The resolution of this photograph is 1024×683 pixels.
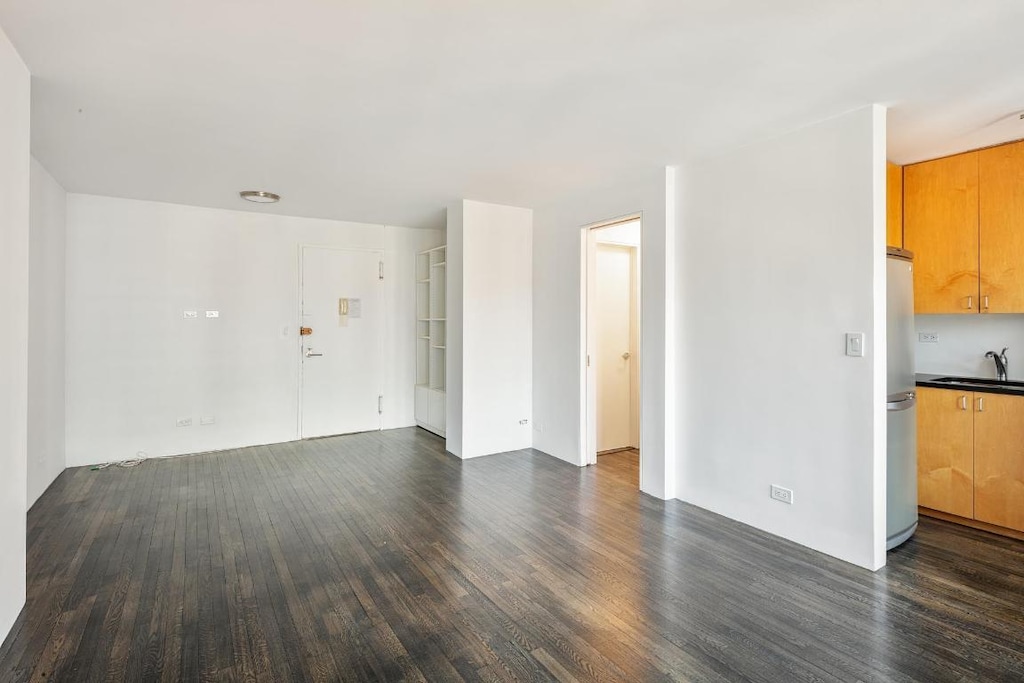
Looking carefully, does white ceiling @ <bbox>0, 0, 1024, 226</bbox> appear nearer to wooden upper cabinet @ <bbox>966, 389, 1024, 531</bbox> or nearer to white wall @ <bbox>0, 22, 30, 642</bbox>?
white wall @ <bbox>0, 22, 30, 642</bbox>

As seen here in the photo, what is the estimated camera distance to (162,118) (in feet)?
9.59

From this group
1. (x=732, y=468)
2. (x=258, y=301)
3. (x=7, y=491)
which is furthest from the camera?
(x=258, y=301)

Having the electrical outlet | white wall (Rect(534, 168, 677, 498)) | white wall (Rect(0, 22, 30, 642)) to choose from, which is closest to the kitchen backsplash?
the electrical outlet


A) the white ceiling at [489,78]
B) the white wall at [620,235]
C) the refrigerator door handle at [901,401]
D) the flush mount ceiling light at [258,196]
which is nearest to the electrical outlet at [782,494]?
the refrigerator door handle at [901,401]

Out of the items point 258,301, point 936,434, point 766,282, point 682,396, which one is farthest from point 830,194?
point 258,301

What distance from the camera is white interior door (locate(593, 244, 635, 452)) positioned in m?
5.34

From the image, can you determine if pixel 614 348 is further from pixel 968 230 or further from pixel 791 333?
pixel 968 230

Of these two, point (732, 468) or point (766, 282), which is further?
point (732, 468)

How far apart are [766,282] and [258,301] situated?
490cm

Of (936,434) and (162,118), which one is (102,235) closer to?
(162,118)

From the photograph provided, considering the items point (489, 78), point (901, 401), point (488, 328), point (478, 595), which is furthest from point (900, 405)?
point (488, 328)

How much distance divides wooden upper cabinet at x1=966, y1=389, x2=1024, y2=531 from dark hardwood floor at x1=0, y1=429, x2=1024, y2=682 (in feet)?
0.59

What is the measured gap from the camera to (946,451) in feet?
11.1

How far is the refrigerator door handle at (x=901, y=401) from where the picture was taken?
2.92 m
